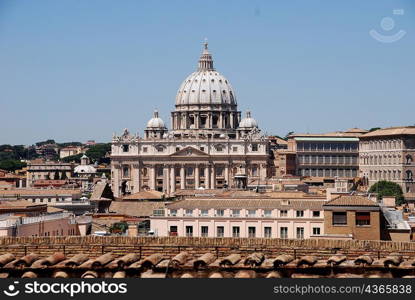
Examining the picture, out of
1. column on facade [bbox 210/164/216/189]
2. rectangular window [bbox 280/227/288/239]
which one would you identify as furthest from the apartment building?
column on facade [bbox 210/164/216/189]

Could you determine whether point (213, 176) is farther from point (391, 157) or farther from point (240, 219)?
point (240, 219)

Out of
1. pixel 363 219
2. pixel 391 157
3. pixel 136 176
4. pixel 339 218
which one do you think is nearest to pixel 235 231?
pixel 339 218

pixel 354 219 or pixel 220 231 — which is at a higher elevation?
pixel 354 219

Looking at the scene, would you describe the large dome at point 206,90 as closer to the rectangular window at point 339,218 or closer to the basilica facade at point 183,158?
the basilica facade at point 183,158

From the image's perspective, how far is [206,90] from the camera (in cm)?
19462

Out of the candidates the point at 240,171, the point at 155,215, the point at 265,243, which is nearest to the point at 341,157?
the point at 240,171

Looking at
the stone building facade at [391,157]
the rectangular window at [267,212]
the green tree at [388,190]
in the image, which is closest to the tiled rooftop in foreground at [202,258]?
the rectangular window at [267,212]

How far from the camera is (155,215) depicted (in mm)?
52094

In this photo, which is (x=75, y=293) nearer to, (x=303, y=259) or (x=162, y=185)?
(x=303, y=259)

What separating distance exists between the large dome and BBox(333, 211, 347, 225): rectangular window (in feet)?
507

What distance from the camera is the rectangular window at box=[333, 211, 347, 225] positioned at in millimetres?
38594

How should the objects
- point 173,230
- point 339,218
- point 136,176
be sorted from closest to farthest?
point 339,218 < point 173,230 < point 136,176

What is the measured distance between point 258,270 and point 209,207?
3137cm

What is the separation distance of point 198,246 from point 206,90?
172 m
